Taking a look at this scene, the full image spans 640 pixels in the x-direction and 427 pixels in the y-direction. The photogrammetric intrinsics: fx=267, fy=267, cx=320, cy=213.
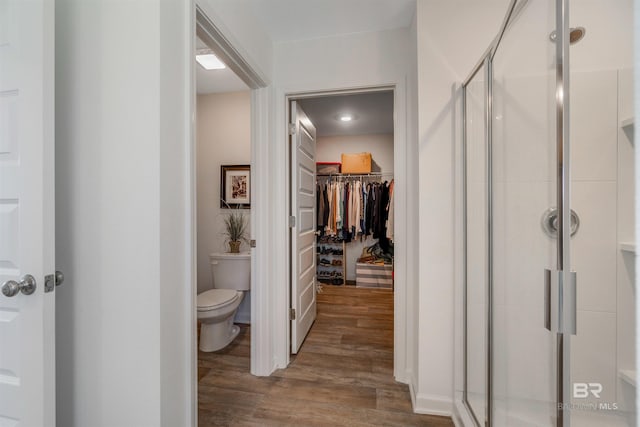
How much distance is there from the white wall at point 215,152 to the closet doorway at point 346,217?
71cm

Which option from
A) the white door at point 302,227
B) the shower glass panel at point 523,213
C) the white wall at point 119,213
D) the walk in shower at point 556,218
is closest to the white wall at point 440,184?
the walk in shower at point 556,218

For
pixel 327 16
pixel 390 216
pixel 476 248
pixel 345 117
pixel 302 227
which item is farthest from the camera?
pixel 390 216

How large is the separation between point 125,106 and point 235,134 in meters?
1.85

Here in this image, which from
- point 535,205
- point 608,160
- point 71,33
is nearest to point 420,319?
point 535,205

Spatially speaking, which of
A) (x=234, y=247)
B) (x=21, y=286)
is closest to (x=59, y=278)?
(x=21, y=286)

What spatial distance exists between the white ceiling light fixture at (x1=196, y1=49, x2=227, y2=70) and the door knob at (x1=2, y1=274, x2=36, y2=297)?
5.87ft

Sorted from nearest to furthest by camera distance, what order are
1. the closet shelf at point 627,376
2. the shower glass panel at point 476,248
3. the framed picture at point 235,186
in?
the closet shelf at point 627,376
the shower glass panel at point 476,248
the framed picture at point 235,186

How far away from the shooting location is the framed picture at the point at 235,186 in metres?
2.78

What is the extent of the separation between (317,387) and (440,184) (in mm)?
1513

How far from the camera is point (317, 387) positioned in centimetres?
176

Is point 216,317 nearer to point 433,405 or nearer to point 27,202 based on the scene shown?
point 27,202

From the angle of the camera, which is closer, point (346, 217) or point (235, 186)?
point (235, 186)

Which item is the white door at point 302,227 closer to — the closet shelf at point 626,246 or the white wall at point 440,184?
the white wall at point 440,184

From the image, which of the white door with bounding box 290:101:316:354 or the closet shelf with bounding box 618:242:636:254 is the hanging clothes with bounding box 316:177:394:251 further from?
the closet shelf with bounding box 618:242:636:254
